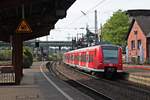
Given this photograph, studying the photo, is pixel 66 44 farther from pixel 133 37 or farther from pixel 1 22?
pixel 1 22

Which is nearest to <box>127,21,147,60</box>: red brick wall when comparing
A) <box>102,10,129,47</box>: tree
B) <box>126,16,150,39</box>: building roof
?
<box>126,16,150,39</box>: building roof

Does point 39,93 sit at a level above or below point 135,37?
below

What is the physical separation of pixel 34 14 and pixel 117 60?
7.51m

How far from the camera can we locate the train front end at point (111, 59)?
128 ft

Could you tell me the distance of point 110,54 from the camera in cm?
3916

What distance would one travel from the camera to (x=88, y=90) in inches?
1099

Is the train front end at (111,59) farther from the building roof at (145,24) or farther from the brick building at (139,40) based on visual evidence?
the building roof at (145,24)

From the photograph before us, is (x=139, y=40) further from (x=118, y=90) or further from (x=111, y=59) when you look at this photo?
(x=118, y=90)

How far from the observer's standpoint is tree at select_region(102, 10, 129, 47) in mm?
106250

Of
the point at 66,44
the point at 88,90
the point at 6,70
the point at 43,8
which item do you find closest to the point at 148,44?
the point at 6,70

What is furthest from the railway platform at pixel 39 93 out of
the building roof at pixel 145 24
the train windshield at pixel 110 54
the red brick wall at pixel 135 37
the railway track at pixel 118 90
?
the building roof at pixel 145 24

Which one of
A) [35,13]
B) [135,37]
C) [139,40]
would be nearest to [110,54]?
[35,13]

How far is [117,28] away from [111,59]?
226ft

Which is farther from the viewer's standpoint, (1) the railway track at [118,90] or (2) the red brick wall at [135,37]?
(2) the red brick wall at [135,37]
